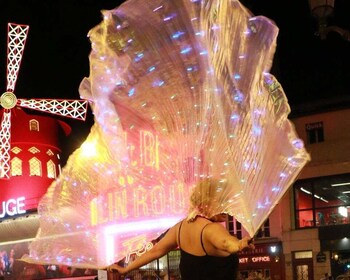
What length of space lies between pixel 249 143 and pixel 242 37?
665mm

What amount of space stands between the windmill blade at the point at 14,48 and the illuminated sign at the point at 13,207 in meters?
7.24

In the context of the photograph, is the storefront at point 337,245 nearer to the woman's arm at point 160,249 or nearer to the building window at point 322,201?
the building window at point 322,201

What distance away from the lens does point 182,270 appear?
4121 mm

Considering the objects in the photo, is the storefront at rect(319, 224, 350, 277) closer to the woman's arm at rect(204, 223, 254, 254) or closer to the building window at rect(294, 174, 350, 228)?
the building window at rect(294, 174, 350, 228)

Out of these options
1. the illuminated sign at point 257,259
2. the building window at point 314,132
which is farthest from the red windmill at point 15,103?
the building window at point 314,132

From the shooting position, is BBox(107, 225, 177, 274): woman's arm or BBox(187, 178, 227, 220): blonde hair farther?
BBox(107, 225, 177, 274): woman's arm

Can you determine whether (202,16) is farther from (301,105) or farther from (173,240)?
(301,105)

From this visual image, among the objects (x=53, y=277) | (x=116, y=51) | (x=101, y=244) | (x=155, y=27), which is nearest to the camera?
(x=155, y=27)

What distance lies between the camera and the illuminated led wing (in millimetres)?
3695

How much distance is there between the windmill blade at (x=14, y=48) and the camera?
35.9 metres

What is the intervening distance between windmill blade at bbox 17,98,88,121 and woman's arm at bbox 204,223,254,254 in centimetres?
3190

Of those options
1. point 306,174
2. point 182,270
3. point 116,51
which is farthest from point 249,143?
point 306,174

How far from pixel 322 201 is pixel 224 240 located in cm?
2591

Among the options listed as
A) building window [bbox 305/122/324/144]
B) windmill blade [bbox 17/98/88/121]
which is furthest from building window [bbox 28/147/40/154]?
building window [bbox 305/122/324/144]
